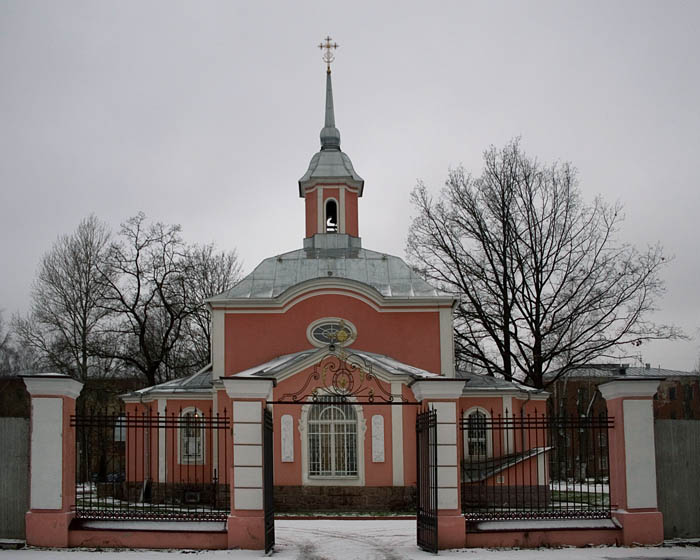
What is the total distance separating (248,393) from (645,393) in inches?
225

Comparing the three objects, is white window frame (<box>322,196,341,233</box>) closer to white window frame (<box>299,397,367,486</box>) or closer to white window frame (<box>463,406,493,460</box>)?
white window frame (<box>463,406,493,460</box>)

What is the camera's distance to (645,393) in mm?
13359

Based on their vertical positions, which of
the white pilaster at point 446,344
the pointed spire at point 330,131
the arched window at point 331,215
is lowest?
the white pilaster at point 446,344

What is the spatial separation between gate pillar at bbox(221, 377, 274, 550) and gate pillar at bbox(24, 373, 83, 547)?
2.27 m

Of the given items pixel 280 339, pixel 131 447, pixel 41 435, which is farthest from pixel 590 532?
pixel 131 447

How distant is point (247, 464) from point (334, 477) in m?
8.95

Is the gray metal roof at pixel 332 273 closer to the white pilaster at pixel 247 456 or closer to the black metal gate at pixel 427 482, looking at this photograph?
the black metal gate at pixel 427 482

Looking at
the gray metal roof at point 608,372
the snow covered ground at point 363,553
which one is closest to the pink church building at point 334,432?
the snow covered ground at point 363,553

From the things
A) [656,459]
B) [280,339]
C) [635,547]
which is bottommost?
[635,547]

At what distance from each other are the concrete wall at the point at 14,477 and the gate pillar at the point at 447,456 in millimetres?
5664

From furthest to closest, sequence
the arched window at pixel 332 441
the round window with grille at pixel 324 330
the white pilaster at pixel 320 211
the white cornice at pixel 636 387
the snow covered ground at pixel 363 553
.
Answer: the white pilaster at pixel 320 211, the round window with grille at pixel 324 330, the arched window at pixel 332 441, the white cornice at pixel 636 387, the snow covered ground at pixel 363 553

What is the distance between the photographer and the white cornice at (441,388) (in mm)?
13273

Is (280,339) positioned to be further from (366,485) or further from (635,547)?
(635,547)

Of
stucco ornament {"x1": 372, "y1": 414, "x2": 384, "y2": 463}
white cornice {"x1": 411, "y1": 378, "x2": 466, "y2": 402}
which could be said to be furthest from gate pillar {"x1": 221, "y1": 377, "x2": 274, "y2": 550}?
stucco ornament {"x1": 372, "y1": 414, "x2": 384, "y2": 463}
